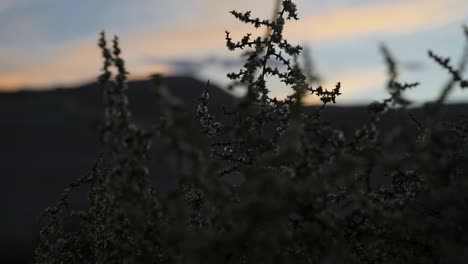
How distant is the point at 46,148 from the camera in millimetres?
66500

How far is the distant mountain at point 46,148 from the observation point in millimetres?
44125

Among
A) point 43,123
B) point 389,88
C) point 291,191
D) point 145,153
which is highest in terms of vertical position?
point 43,123

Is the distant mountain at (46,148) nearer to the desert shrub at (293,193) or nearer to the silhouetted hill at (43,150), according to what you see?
the silhouetted hill at (43,150)

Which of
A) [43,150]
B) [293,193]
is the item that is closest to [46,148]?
[43,150]

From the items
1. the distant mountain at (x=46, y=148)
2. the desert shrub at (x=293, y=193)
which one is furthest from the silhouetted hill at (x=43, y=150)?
the desert shrub at (x=293, y=193)

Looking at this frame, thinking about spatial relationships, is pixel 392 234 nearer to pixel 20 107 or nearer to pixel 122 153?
pixel 122 153

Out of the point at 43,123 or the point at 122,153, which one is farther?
the point at 43,123

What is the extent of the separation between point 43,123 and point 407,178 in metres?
72.4

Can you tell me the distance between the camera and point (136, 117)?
85.7 m

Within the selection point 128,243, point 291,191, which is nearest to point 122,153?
point 128,243

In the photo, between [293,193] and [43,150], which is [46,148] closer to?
[43,150]

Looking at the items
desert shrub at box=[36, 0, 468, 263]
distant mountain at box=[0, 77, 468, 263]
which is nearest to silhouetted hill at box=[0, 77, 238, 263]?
distant mountain at box=[0, 77, 468, 263]

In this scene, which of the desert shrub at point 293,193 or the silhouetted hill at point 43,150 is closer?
the desert shrub at point 293,193

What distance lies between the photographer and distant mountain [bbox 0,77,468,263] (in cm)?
4412
